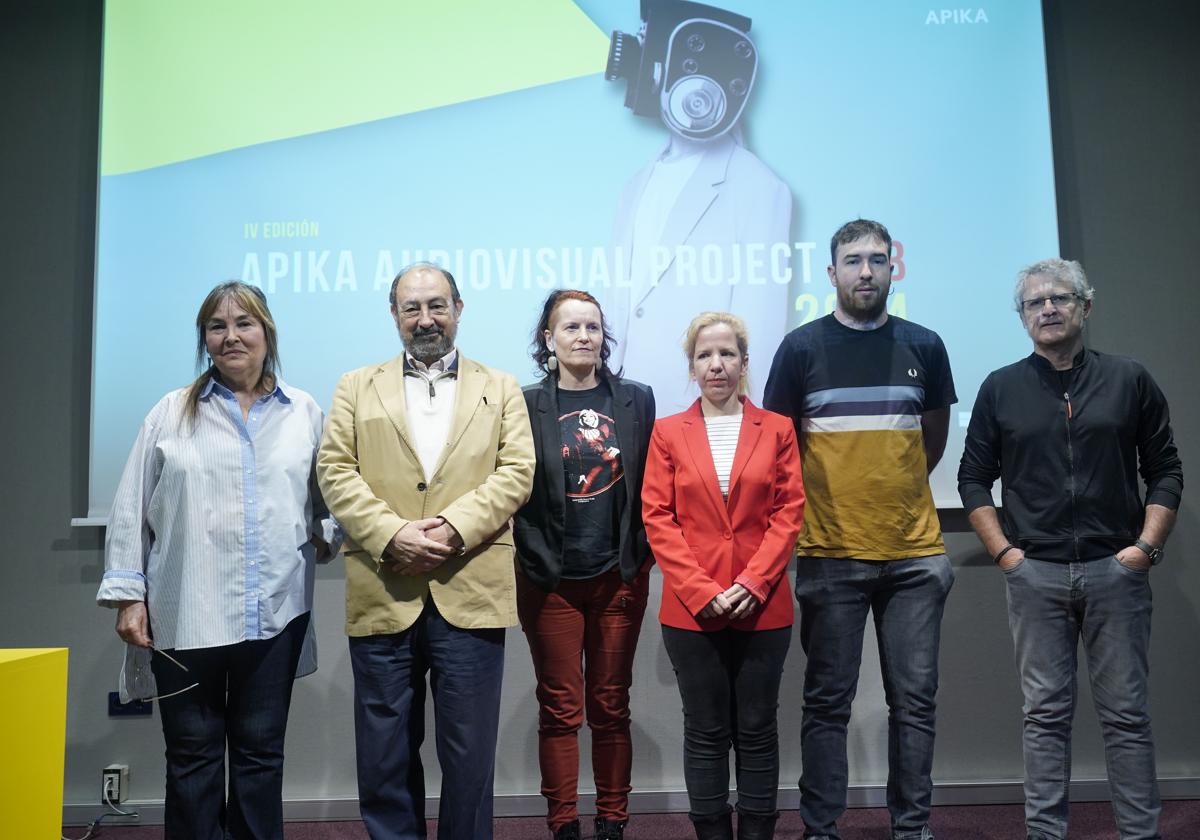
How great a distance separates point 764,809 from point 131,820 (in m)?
2.34

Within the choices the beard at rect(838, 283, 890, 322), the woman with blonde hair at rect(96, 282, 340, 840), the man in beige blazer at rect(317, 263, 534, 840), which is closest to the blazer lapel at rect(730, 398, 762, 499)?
the beard at rect(838, 283, 890, 322)

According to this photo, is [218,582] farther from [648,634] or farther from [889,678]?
[889,678]

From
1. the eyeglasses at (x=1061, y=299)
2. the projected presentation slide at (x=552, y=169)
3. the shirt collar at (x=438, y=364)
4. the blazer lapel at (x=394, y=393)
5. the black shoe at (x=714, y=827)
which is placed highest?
the projected presentation slide at (x=552, y=169)

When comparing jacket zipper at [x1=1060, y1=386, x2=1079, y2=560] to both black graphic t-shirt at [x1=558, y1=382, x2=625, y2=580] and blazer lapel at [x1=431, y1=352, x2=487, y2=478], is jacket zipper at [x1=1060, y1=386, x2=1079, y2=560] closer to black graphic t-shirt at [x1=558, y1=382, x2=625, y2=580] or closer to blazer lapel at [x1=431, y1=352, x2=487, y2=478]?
black graphic t-shirt at [x1=558, y1=382, x2=625, y2=580]

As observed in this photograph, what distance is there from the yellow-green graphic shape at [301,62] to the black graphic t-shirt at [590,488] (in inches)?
61.1

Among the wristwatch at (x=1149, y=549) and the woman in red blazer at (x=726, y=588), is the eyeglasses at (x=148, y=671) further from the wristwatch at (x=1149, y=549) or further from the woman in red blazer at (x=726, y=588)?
the wristwatch at (x=1149, y=549)

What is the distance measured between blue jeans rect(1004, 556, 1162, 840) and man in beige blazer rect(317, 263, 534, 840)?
1434 mm

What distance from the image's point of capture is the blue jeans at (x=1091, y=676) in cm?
236

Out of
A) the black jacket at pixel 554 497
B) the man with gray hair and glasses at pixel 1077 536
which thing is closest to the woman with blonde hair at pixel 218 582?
the black jacket at pixel 554 497

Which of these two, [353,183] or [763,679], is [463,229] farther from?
[763,679]

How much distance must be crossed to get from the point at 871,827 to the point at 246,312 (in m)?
2.51

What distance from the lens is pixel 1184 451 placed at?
133 inches

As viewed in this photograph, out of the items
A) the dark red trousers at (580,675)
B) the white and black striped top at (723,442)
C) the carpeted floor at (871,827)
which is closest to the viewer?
the white and black striped top at (723,442)

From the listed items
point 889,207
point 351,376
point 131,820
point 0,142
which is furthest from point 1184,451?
point 0,142
